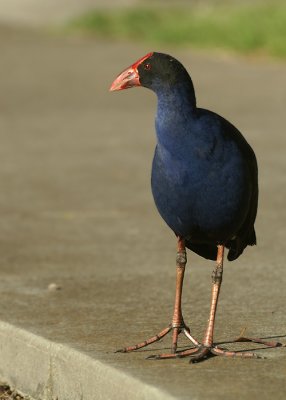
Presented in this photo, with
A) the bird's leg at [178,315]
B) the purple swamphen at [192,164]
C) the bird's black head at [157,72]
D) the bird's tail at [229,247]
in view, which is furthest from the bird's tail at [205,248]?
the bird's black head at [157,72]

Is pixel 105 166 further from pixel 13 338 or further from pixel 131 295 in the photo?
pixel 13 338

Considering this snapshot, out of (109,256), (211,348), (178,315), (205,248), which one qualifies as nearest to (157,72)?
(205,248)

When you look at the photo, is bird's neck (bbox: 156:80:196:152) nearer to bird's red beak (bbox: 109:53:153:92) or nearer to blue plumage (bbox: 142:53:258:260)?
blue plumage (bbox: 142:53:258:260)

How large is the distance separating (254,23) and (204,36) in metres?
0.87

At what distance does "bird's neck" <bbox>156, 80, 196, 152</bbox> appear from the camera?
517 cm

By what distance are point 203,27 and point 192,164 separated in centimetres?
1701

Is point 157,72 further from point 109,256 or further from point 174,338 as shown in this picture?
point 109,256

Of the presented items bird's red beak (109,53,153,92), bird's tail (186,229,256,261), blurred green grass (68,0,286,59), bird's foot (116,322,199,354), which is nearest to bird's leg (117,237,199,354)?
bird's foot (116,322,199,354)

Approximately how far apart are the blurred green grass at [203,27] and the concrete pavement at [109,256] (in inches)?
118

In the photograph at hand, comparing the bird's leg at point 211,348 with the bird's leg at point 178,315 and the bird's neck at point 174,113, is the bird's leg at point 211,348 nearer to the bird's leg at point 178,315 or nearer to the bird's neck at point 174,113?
the bird's leg at point 178,315

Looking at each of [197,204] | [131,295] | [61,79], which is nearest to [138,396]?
[197,204]

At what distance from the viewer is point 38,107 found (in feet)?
50.6

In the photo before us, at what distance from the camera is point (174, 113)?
518 cm

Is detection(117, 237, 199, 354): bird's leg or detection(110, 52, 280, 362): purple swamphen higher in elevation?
detection(110, 52, 280, 362): purple swamphen
